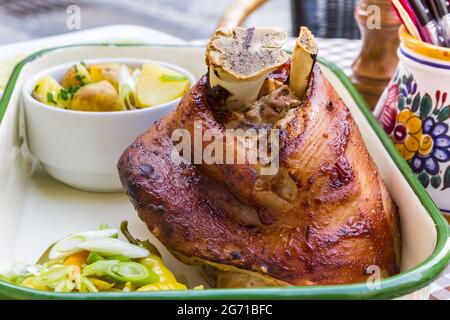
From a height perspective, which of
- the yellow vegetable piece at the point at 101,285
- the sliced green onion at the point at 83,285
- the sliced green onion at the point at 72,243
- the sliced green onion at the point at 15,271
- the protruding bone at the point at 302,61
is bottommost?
the sliced green onion at the point at 15,271

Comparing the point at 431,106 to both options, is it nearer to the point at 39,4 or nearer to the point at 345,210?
the point at 345,210

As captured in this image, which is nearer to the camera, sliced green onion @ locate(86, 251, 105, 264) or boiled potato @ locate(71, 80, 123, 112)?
sliced green onion @ locate(86, 251, 105, 264)

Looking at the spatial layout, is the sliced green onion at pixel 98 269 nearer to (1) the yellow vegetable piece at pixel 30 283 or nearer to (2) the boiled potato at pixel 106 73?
(1) the yellow vegetable piece at pixel 30 283

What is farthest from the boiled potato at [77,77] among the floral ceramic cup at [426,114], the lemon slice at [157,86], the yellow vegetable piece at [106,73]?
the floral ceramic cup at [426,114]

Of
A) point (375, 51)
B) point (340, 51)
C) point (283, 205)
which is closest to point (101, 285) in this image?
point (283, 205)

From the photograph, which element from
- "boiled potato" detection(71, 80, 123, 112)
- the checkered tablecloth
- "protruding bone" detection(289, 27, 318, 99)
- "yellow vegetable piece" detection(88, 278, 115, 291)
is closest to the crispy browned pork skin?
"protruding bone" detection(289, 27, 318, 99)

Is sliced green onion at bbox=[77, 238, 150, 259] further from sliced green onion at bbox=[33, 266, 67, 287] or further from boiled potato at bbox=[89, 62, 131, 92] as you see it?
boiled potato at bbox=[89, 62, 131, 92]
